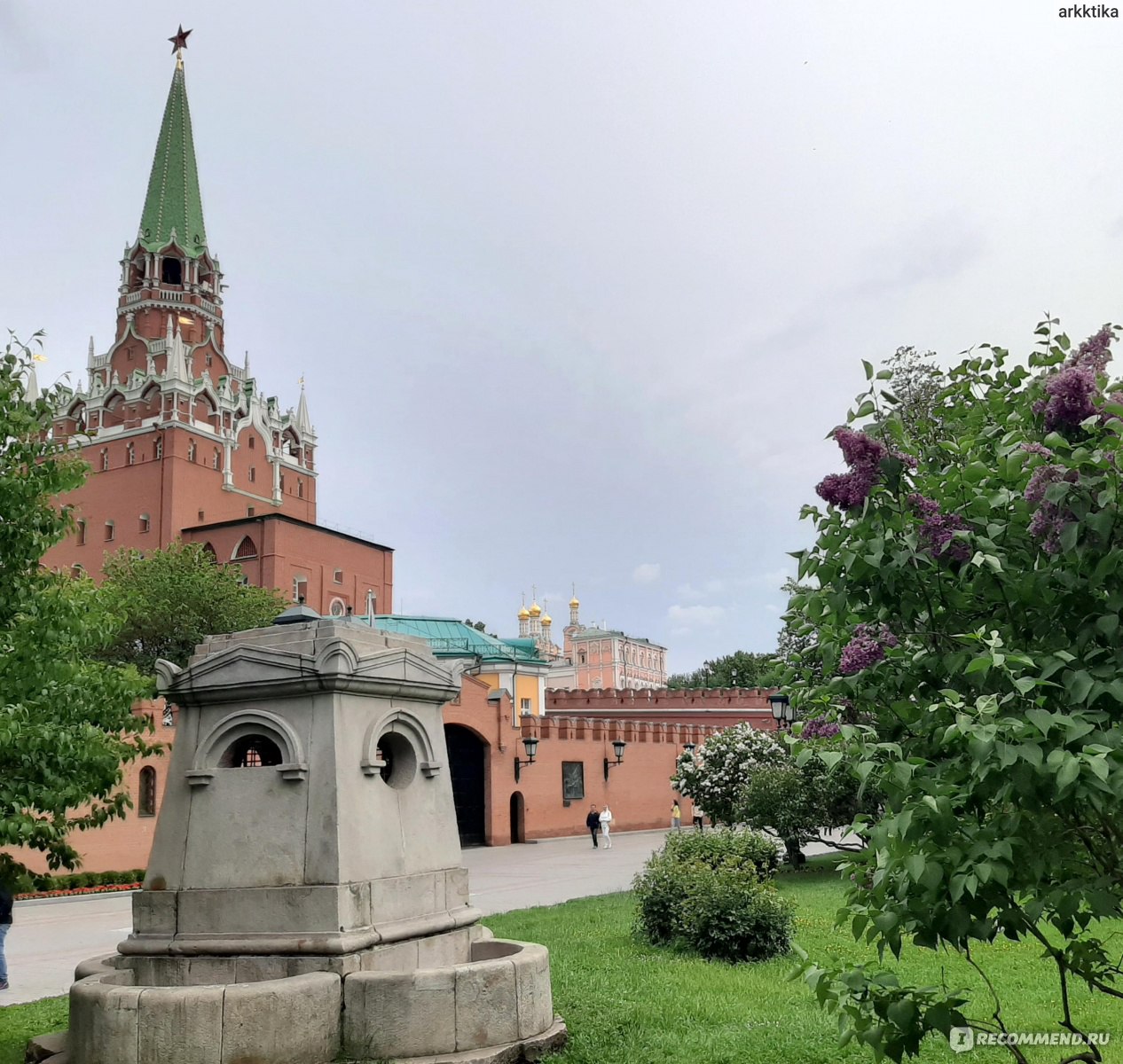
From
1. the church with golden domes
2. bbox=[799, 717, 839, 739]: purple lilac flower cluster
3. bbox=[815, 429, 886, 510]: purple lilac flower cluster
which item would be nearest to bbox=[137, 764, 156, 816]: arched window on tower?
bbox=[799, 717, 839, 739]: purple lilac flower cluster

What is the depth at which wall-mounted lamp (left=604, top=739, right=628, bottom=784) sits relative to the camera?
38.2m

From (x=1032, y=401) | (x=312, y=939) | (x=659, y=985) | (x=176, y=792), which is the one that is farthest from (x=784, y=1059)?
(x=1032, y=401)

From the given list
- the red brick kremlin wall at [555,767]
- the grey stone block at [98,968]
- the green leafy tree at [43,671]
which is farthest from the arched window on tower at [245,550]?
the grey stone block at [98,968]

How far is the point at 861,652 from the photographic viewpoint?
369 cm

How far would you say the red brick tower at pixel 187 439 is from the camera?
55031mm

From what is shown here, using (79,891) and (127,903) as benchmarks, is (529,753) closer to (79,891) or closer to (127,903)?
(79,891)

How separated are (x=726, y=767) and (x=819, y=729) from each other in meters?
19.7

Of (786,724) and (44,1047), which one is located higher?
(786,724)

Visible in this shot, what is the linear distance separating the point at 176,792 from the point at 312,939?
151 centimetres

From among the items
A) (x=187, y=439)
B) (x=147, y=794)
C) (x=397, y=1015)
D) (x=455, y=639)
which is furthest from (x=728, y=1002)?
(x=187, y=439)

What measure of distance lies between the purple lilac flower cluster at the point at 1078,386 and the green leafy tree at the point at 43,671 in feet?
21.4

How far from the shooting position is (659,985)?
9.33 metres

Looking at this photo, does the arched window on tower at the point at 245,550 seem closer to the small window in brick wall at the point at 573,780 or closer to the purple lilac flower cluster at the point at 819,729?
the small window in brick wall at the point at 573,780

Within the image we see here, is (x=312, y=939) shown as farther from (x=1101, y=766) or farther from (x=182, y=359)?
(x=182, y=359)
